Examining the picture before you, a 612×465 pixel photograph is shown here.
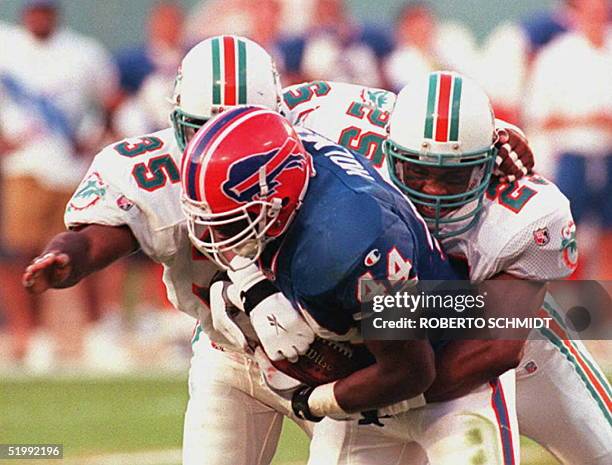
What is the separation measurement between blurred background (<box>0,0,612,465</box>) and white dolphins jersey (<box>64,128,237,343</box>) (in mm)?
3049

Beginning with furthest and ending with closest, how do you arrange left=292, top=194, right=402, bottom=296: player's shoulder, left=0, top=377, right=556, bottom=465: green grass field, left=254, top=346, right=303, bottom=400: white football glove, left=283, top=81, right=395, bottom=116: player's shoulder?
1. left=0, top=377, right=556, bottom=465: green grass field
2. left=283, top=81, right=395, bottom=116: player's shoulder
3. left=254, top=346, right=303, bottom=400: white football glove
4. left=292, top=194, right=402, bottom=296: player's shoulder

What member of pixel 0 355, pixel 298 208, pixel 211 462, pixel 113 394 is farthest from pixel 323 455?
pixel 0 355

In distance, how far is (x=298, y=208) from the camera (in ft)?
9.78

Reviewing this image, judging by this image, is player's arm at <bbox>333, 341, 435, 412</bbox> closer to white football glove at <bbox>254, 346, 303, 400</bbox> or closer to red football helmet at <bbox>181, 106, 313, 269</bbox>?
white football glove at <bbox>254, 346, 303, 400</bbox>

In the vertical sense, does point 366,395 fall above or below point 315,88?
below

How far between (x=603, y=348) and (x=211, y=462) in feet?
11.2

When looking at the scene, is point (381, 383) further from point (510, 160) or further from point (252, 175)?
point (510, 160)

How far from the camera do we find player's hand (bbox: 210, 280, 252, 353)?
3.30 meters

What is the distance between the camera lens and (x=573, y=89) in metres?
7.10

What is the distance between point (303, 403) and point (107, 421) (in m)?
2.72

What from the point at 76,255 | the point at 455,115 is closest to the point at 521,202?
the point at 455,115

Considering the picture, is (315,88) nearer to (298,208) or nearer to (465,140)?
(465,140)

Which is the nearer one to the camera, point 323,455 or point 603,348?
point 323,455
